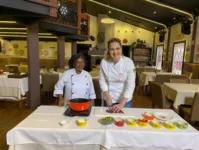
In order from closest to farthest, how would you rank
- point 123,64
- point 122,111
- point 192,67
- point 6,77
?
point 122,111, point 123,64, point 6,77, point 192,67

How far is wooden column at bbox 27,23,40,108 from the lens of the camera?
3764 millimetres

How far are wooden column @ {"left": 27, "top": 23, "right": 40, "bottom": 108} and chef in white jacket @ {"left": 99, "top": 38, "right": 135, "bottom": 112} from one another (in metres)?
2.62

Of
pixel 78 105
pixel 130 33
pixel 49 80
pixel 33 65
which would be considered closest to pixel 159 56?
pixel 130 33

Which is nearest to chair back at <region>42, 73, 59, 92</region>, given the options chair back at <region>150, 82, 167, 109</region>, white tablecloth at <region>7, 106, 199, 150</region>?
chair back at <region>150, 82, 167, 109</region>

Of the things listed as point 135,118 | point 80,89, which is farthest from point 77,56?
point 135,118

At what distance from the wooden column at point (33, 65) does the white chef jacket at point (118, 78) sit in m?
2.62

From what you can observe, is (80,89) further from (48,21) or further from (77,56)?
(48,21)

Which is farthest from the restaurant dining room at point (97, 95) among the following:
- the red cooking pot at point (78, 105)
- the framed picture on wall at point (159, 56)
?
the framed picture on wall at point (159, 56)

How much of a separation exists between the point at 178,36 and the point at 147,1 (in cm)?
241

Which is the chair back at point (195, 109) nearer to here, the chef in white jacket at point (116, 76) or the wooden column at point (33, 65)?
the chef in white jacket at point (116, 76)

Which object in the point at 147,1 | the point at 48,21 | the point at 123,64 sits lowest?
the point at 123,64

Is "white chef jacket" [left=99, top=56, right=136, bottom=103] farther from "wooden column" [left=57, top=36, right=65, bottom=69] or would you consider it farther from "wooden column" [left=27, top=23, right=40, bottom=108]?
"wooden column" [left=57, top=36, right=65, bottom=69]

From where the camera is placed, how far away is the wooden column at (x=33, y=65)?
3764 mm

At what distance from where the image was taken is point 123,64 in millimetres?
1722
